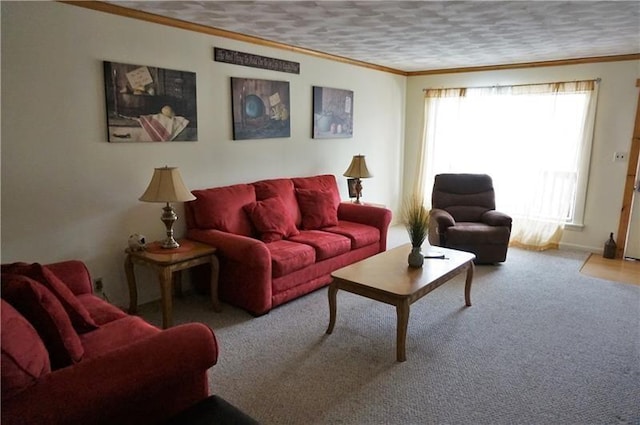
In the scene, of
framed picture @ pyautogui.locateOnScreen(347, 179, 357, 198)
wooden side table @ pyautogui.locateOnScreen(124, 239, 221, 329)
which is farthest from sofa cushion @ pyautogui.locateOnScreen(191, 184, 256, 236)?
framed picture @ pyautogui.locateOnScreen(347, 179, 357, 198)

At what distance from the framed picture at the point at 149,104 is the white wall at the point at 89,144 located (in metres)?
0.06

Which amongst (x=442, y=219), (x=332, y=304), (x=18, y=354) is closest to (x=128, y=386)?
(x=18, y=354)

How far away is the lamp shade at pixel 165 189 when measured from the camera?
10.0 feet

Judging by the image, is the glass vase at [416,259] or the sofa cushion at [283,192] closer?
the glass vase at [416,259]

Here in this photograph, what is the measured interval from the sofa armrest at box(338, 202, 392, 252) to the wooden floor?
2.07 m

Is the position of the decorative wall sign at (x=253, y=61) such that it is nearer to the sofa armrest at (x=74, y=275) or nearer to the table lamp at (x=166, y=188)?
the table lamp at (x=166, y=188)

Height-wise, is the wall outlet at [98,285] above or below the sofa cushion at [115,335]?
below

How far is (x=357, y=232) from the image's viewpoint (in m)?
4.21

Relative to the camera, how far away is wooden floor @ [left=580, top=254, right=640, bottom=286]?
4.23 metres

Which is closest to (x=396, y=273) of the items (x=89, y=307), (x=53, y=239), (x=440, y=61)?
(x=89, y=307)

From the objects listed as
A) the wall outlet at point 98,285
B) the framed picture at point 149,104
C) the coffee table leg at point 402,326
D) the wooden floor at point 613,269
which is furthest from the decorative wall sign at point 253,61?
the wooden floor at point 613,269

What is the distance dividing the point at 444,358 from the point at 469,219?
2.58 meters

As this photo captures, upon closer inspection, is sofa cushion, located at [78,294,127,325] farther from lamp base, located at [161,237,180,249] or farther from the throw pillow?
the throw pillow

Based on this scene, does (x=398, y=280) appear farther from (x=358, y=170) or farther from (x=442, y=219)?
(x=358, y=170)
